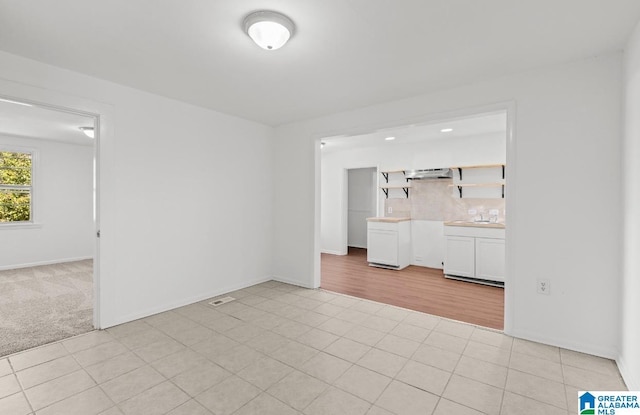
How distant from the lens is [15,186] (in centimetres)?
575

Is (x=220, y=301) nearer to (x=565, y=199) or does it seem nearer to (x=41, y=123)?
(x=565, y=199)

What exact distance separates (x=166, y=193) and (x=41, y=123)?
3.13 m

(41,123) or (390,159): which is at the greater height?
(41,123)

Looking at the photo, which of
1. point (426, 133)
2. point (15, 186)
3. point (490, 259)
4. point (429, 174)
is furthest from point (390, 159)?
point (15, 186)

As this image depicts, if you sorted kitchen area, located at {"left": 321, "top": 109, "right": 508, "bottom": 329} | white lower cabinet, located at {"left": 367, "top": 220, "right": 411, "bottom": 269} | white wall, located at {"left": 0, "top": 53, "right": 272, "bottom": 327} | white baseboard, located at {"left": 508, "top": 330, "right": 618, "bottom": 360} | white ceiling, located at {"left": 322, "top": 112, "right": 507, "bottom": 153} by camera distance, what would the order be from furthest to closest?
white lower cabinet, located at {"left": 367, "top": 220, "right": 411, "bottom": 269} < white ceiling, located at {"left": 322, "top": 112, "right": 507, "bottom": 153} < kitchen area, located at {"left": 321, "top": 109, "right": 508, "bottom": 329} < white wall, located at {"left": 0, "top": 53, "right": 272, "bottom": 327} < white baseboard, located at {"left": 508, "top": 330, "right": 618, "bottom": 360}

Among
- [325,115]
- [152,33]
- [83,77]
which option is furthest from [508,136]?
[83,77]

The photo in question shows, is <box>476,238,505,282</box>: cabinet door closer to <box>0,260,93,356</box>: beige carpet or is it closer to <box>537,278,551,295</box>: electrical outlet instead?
<box>537,278,551,295</box>: electrical outlet

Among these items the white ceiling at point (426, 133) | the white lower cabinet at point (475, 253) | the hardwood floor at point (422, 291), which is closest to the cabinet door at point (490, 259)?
the white lower cabinet at point (475, 253)

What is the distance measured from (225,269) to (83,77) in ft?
8.80

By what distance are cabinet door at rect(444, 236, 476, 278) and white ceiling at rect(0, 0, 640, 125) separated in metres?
2.77

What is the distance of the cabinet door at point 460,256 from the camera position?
189 inches

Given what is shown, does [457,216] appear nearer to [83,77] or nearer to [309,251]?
[309,251]

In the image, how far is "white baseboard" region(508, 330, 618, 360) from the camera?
244cm

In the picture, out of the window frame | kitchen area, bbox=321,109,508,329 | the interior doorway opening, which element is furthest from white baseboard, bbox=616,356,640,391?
the window frame
